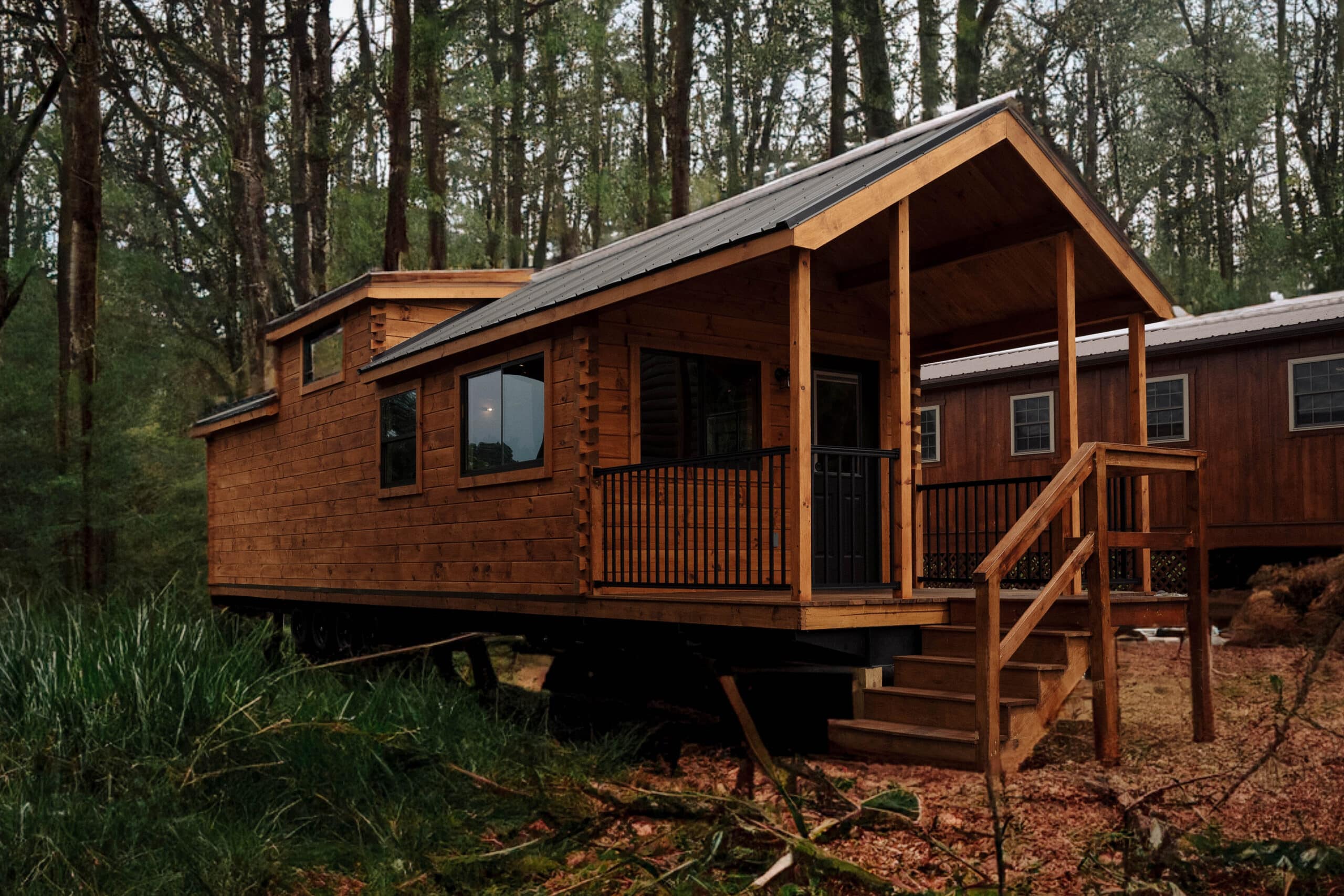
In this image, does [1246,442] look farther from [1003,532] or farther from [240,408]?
[240,408]

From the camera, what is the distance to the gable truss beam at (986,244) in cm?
898

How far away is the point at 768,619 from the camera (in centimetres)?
712

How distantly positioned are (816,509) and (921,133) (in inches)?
130

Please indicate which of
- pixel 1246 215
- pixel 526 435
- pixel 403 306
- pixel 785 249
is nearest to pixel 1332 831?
pixel 785 249

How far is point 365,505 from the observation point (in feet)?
40.7

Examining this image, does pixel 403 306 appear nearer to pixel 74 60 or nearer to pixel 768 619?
pixel 74 60

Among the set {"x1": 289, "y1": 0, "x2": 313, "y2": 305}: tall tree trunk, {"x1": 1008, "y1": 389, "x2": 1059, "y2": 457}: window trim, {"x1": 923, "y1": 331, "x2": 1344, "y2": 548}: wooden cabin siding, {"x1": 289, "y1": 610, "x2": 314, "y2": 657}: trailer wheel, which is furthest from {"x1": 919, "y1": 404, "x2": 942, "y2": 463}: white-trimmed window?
{"x1": 289, "y1": 0, "x2": 313, "y2": 305}: tall tree trunk

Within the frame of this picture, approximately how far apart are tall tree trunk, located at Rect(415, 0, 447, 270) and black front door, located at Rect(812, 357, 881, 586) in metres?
10.3

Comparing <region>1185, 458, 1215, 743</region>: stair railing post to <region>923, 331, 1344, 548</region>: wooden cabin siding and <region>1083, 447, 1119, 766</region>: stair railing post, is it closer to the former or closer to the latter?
<region>1083, 447, 1119, 766</region>: stair railing post

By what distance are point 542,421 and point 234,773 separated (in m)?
4.14

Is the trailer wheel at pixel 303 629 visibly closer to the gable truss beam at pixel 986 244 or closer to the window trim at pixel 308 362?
the window trim at pixel 308 362

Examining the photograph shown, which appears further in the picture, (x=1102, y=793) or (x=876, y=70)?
(x=876, y=70)

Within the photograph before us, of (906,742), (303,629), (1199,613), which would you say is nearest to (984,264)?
(1199,613)

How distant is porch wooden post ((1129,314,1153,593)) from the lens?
9070 mm
